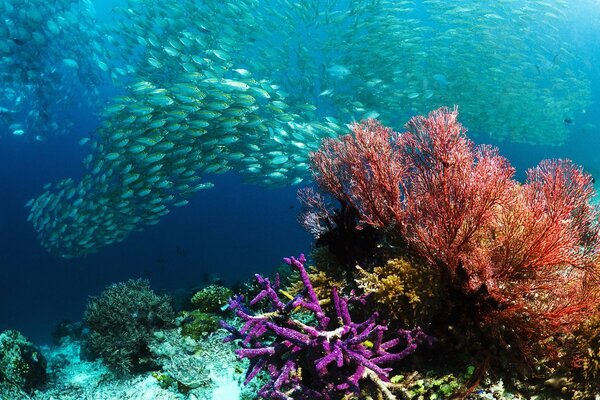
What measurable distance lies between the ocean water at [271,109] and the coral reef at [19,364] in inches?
246

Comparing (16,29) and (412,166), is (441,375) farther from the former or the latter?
(16,29)

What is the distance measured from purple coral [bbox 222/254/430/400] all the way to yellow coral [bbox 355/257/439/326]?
6.4 inches

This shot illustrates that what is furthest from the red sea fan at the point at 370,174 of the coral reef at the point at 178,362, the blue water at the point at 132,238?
the blue water at the point at 132,238

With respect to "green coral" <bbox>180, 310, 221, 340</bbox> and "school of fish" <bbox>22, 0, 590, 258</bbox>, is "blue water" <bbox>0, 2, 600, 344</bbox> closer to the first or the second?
"school of fish" <bbox>22, 0, 590, 258</bbox>

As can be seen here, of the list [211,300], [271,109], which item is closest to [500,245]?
[211,300]

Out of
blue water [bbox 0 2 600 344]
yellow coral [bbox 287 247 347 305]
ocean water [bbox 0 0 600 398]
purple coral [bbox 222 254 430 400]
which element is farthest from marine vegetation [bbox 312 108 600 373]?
blue water [bbox 0 2 600 344]

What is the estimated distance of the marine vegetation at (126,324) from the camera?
6219mm

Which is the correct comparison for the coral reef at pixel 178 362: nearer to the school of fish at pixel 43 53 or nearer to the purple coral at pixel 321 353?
the purple coral at pixel 321 353

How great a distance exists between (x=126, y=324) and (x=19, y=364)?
1999 millimetres

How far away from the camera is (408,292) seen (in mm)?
3232

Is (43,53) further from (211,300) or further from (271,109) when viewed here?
(211,300)

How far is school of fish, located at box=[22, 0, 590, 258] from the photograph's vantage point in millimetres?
12070

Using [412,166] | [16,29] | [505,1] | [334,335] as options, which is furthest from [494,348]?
[505,1]

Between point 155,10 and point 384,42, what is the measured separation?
36.8 ft
